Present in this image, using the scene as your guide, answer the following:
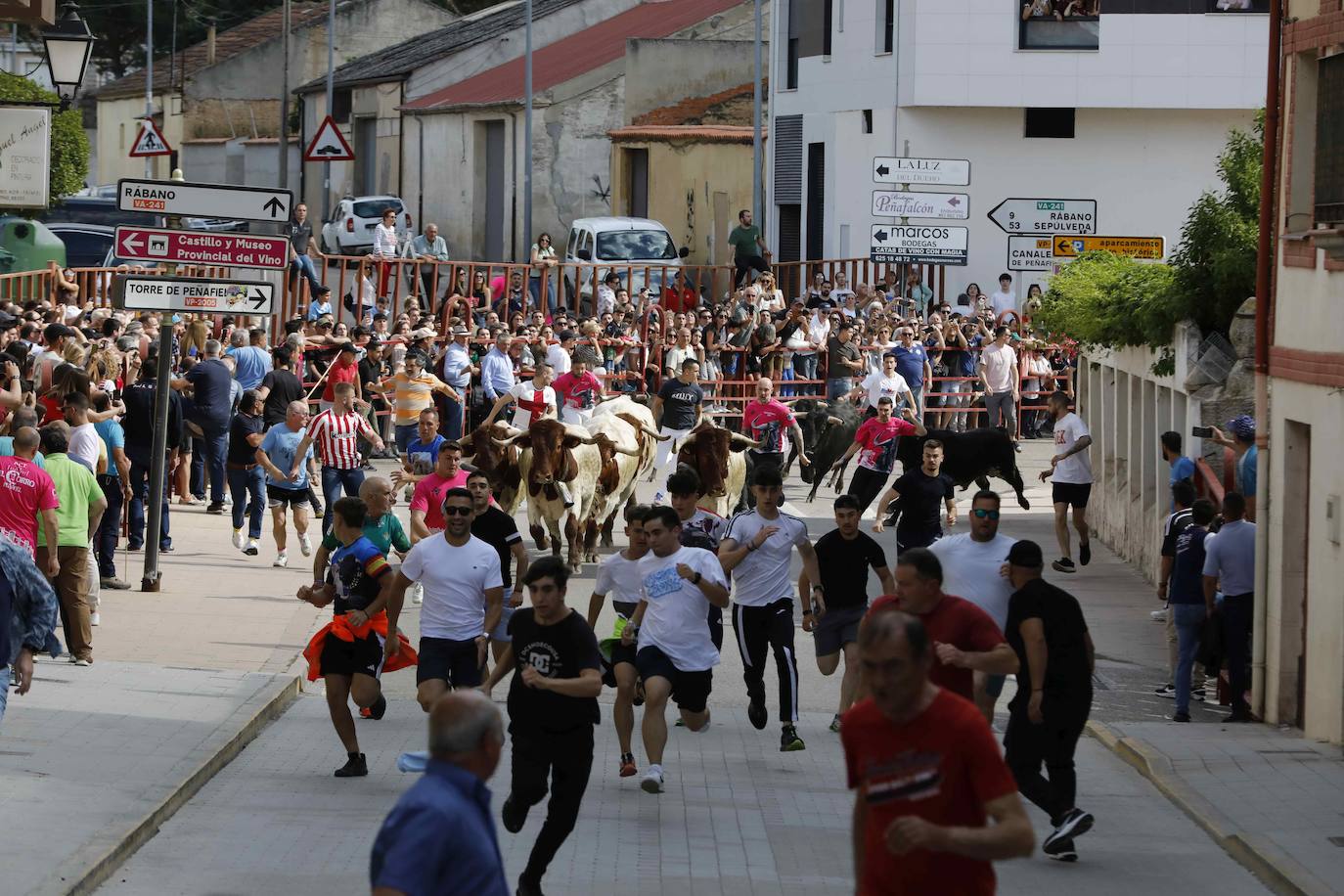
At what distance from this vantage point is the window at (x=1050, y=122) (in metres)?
41.0

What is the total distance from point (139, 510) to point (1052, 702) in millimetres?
12080

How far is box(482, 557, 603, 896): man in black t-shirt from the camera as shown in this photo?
9416mm

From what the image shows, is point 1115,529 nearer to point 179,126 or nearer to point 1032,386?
point 1032,386

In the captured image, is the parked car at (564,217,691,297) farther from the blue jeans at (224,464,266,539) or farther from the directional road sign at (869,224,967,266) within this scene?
the blue jeans at (224,464,266,539)

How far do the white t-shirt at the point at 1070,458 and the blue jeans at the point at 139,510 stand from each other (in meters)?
8.91

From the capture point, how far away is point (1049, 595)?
417 inches

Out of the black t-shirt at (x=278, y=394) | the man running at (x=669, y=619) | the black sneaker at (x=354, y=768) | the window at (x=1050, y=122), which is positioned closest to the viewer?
the man running at (x=669, y=619)

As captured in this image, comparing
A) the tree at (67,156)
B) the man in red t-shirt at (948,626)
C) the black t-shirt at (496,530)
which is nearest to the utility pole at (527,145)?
the tree at (67,156)

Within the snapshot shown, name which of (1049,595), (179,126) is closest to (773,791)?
(1049,595)

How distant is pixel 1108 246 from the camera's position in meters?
26.2

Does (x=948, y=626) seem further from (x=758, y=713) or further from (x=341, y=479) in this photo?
(x=341, y=479)

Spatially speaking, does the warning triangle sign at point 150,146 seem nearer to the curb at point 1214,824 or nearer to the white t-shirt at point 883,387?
the white t-shirt at point 883,387

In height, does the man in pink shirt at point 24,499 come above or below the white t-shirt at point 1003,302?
below

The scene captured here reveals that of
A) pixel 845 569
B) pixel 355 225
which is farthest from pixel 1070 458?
pixel 355 225
